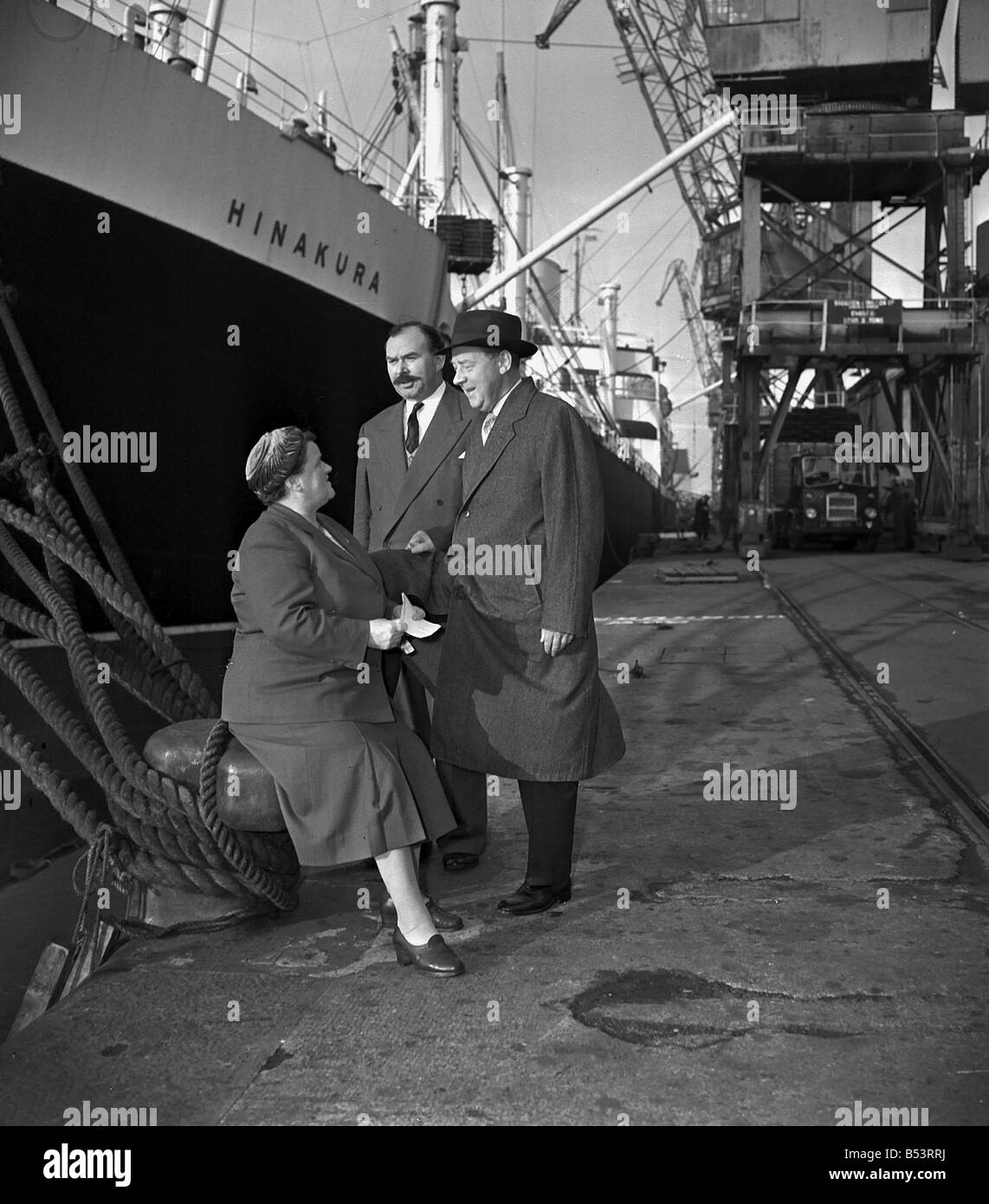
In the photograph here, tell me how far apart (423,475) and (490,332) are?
625 mm

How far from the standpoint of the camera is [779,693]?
6.78 meters

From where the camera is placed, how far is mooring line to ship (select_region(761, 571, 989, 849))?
164 inches

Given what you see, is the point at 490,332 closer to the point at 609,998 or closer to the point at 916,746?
the point at 609,998

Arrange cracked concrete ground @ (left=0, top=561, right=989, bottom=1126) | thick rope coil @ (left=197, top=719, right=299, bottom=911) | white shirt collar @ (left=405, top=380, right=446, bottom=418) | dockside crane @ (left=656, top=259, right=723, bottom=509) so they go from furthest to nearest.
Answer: dockside crane @ (left=656, top=259, right=723, bottom=509)
white shirt collar @ (left=405, top=380, right=446, bottom=418)
thick rope coil @ (left=197, top=719, right=299, bottom=911)
cracked concrete ground @ (left=0, top=561, right=989, bottom=1126)

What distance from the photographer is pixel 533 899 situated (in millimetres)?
3334

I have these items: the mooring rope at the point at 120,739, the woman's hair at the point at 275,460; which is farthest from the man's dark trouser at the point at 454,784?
the woman's hair at the point at 275,460

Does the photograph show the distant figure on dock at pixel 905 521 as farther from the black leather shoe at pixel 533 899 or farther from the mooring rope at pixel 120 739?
the black leather shoe at pixel 533 899

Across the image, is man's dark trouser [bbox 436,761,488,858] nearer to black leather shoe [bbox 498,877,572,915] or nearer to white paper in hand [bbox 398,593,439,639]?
black leather shoe [bbox 498,877,572,915]

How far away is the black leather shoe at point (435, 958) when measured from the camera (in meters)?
2.85

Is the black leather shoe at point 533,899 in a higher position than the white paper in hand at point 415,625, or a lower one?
lower

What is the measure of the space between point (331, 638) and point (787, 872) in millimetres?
1721

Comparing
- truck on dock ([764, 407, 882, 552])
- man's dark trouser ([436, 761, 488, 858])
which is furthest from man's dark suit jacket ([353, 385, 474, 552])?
truck on dock ([764, 407, 882, 552])
